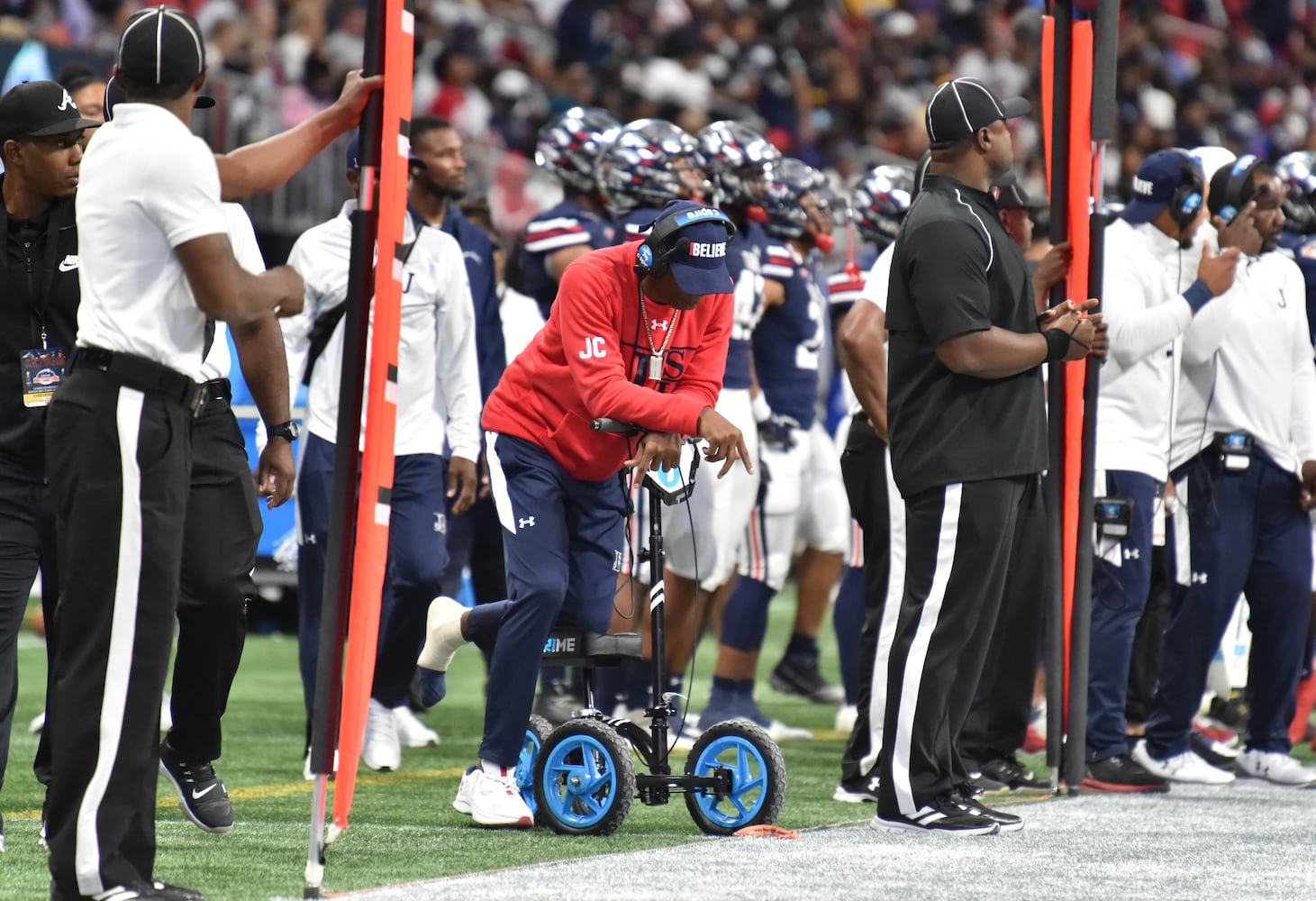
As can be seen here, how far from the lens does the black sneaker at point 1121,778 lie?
23.3 feet

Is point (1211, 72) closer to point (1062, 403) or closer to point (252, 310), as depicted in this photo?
point (1062, 403)

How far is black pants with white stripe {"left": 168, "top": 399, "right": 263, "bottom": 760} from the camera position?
17.4 feet

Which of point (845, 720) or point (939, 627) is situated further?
point (845, 720)

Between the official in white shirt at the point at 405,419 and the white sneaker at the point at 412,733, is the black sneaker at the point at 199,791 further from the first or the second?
the white sneaker at the point at 412,733

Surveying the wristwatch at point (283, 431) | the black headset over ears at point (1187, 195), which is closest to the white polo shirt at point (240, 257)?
the wristwatch at point (283, 431)

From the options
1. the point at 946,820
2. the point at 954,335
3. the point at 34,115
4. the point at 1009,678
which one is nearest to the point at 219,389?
the point at 34,115


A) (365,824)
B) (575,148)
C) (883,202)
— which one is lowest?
(365,824)

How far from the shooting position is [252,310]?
4.36 m

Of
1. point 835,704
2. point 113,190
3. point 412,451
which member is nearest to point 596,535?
point 412,451

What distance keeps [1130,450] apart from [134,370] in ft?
13.3

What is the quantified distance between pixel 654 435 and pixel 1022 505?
1.29 meters

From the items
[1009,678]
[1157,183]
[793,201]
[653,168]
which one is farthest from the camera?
[793,201]

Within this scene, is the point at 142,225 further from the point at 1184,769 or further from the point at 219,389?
the point at 1184,769

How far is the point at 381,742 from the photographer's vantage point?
300 inches
